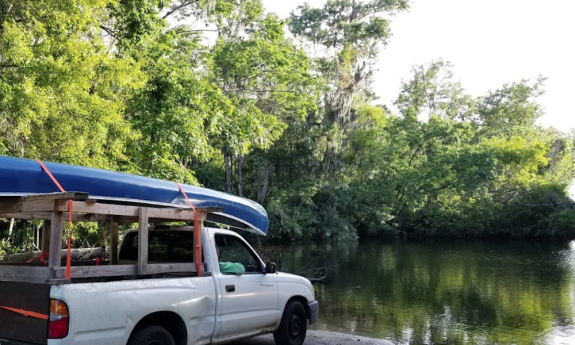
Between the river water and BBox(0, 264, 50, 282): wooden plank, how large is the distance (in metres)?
7.94

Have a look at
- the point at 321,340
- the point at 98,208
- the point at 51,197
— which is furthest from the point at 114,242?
the point at 321,340

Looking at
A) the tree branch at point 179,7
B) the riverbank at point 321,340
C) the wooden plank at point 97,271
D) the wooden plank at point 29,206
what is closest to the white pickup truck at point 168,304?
the wooden plank at point 97,271

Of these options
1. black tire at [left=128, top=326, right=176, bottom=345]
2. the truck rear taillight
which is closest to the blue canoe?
the truck rear taillight

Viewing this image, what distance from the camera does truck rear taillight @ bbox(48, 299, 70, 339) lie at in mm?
3938

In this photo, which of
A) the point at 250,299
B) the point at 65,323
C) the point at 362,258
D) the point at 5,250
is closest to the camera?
the point at 65,323

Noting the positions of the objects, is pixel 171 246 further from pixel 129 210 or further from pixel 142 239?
pixel 129 210

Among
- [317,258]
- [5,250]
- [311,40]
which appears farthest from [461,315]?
[311,40]

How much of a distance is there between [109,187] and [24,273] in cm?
114

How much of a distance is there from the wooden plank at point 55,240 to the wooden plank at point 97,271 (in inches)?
2.9

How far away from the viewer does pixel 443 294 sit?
17.7m

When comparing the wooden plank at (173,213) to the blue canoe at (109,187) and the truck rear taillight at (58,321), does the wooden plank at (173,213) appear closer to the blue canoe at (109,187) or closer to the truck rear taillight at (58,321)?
the blue canoe at (109,187)

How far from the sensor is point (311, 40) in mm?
41188

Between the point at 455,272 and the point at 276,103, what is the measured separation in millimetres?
12508

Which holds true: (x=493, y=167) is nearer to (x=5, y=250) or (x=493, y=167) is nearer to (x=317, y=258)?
(x=317, y=258)
